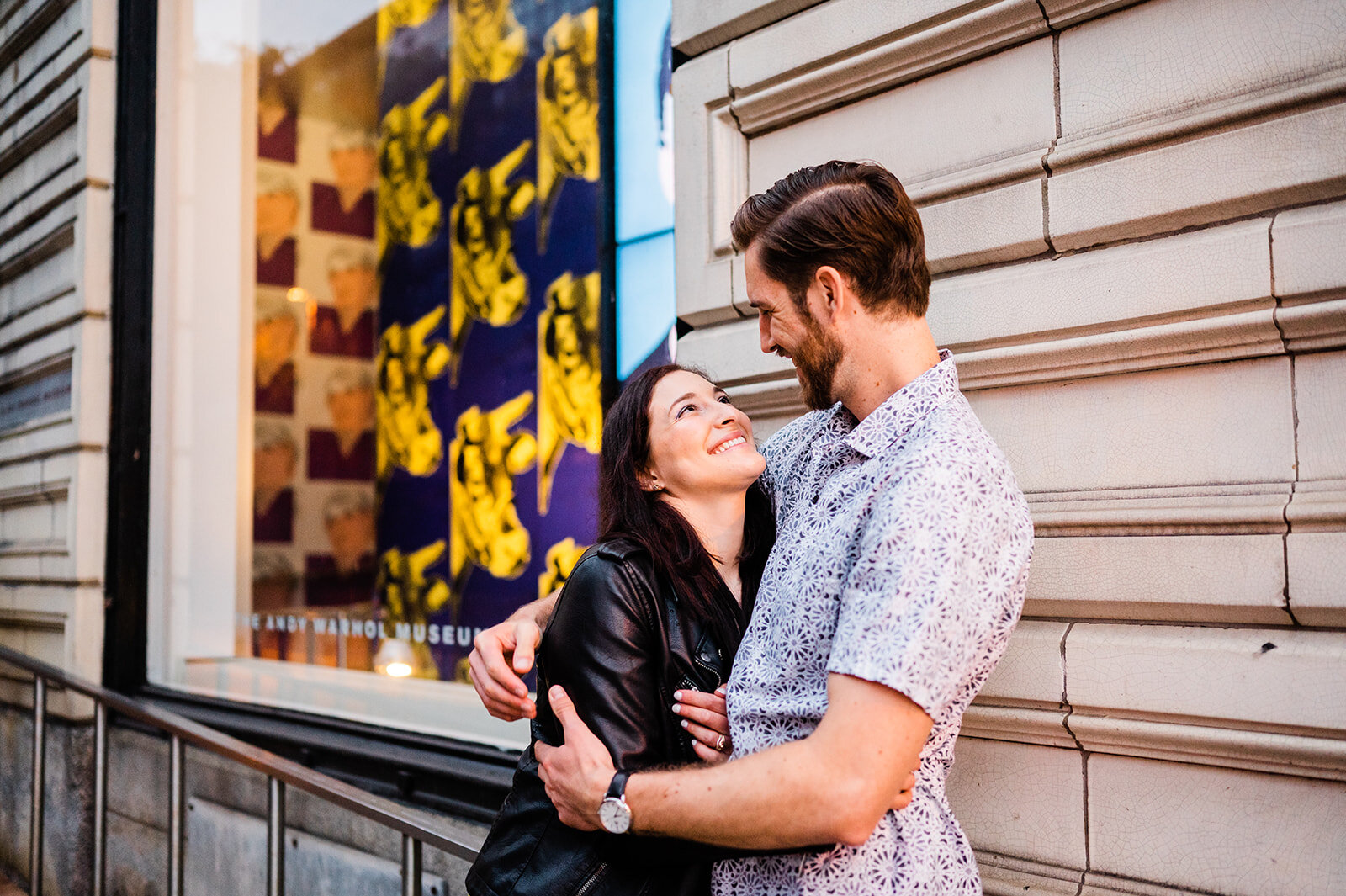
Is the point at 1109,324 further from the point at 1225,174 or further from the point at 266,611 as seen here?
the point at 266,611

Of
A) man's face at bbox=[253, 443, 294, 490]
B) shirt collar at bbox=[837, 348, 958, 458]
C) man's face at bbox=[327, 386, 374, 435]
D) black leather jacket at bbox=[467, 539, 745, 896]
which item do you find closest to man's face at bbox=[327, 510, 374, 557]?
man's face at bbox=[253, 443, 294, 490]

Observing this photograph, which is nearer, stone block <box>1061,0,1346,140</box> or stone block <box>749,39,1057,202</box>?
stone block <box>1061,0,1346,140</box>

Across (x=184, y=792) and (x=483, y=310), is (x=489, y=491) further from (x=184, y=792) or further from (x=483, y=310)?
(x=184, y=792)

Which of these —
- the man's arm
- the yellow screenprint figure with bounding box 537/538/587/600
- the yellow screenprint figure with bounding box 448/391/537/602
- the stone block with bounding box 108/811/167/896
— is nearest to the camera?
the man's arm

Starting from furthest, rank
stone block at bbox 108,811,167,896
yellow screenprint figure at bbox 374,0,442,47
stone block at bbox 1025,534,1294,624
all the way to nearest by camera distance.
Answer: yellow screenprint figure at bbox 374,0,442,47 → stone block at bbox 108,811,167,896 → stone block at bbox 1025,534,1294,624

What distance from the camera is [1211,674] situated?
81.4 inches

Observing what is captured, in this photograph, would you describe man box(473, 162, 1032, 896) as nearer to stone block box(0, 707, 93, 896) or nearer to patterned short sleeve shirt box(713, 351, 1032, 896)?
patterned short sleeve shirt box(713, 351, 1032, 896)

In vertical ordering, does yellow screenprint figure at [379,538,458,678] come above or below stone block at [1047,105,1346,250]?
below

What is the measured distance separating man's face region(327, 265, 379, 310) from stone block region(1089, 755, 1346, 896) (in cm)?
533

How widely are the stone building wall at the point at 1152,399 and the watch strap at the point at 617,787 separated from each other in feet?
3.44

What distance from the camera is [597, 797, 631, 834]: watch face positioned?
5.57ft

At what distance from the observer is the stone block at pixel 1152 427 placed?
2064mm

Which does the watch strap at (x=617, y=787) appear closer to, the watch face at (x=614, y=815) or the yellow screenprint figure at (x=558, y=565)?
the watch face at (x=614, y=815)

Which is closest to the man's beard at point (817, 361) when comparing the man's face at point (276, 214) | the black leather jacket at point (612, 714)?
the black leather jacket at point (612, 714)
